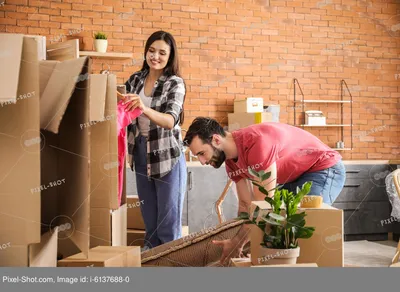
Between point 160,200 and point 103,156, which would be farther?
point 160,200

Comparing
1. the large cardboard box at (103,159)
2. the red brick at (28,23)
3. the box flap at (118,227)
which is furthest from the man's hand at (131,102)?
the red brick at (28,23)

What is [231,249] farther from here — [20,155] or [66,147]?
[20,155]

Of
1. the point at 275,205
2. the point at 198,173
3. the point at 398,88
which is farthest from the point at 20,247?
the point at 398,88

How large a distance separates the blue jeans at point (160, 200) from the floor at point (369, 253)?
2166 mm

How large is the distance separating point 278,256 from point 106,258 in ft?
1.42

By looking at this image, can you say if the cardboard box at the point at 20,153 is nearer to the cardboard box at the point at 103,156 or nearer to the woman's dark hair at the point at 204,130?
the cardboard box at the point at 103,156

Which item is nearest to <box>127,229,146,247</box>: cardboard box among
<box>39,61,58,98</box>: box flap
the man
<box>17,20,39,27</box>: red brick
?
the man

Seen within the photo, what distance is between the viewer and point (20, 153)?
2.82ft

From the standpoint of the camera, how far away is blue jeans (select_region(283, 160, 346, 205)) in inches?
87.3

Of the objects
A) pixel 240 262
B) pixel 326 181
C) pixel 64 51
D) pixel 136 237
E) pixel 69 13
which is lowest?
pixel 136 237

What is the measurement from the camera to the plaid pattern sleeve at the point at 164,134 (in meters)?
2.26

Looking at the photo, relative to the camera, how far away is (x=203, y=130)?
6.66 ft

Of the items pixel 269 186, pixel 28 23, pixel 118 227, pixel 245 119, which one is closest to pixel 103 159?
pixel 118 227
